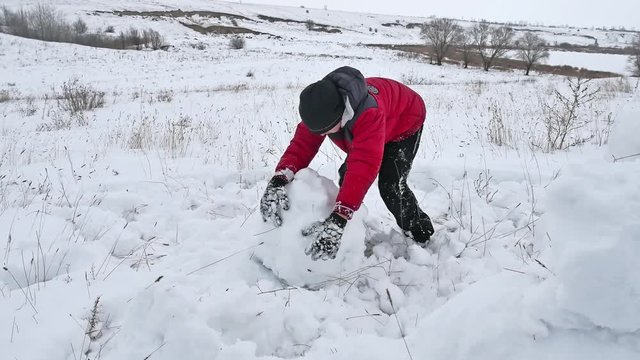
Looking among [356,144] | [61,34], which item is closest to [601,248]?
[356,144]

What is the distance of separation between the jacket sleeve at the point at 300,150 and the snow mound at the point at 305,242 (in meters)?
0.18

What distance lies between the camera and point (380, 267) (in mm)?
2285

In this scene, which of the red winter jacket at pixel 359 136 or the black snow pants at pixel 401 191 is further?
the black snow pants at pixel 401 191

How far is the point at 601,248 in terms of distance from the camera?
118 centimetres

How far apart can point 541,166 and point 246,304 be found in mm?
3308

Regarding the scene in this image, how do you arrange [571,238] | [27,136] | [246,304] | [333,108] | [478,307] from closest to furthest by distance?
[571,238]
[478,307]
[246,304]
[333,108]
[27,136]

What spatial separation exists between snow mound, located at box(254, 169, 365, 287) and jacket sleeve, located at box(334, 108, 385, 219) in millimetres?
204

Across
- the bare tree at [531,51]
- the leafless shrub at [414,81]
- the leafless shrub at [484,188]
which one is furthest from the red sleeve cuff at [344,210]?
the bare tree at [531,51]

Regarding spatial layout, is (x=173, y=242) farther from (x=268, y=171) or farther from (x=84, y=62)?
(x=84, y=62)

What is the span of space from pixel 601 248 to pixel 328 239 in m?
1.14

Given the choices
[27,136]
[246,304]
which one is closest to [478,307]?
[246,304]

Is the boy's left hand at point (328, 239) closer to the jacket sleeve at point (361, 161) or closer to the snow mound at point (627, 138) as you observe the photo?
the jacket sleeve at point (361, 161)

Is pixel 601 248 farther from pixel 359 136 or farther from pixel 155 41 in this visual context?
pixel 155 41

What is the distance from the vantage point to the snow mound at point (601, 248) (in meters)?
1.16
